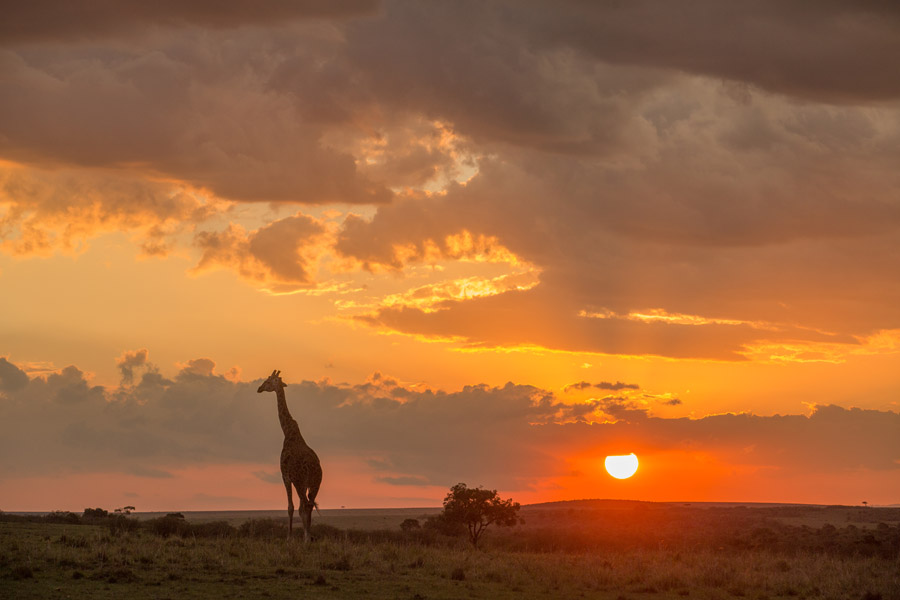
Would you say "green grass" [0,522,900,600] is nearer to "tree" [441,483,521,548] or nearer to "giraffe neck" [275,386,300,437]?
"giraffe neck" [275,386,300,437]

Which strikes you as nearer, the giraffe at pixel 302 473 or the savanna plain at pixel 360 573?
the savanna plain at pixel 360 573

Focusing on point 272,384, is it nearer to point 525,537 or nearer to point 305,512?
point 305,512

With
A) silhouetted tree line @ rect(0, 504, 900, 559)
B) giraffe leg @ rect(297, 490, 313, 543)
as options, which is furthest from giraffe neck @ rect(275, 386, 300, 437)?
silhouetted tree line @ rect(0, 504, 900, 559)

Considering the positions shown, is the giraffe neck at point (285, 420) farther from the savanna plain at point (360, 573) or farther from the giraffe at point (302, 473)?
the savanna plain at point (360, 573)

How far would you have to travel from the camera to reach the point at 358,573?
38938 millimetres

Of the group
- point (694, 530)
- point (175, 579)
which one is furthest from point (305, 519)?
point (694, 530)

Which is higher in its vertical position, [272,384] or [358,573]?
[272,384]

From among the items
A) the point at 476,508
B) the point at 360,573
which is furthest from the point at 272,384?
the point at 476,508

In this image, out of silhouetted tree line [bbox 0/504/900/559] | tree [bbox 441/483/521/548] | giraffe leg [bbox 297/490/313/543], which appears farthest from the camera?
tree [bbox 441/483/521/548]

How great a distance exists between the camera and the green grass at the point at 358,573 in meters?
33.3

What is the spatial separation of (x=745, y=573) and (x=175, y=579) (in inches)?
976

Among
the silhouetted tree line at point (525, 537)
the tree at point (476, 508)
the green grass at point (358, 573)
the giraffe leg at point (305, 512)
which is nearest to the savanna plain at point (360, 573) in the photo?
the green grass at point (358, 573)

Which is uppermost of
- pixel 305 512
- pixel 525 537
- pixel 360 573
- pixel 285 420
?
pixel 285 420

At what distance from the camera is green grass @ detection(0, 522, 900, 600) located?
1312 inches
